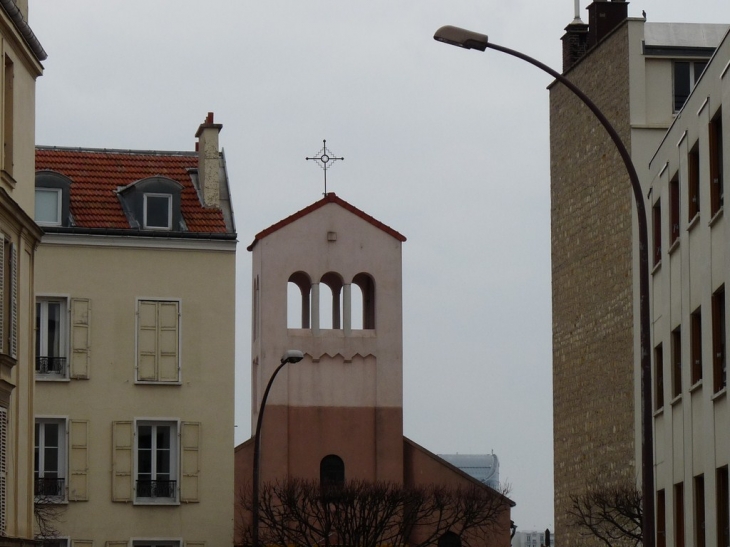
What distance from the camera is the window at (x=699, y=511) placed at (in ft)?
86.1

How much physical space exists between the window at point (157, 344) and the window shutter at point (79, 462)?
1.81m

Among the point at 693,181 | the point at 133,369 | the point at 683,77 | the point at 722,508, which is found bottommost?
the point at 722,508

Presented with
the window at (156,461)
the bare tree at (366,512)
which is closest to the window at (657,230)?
the window at (156,461)

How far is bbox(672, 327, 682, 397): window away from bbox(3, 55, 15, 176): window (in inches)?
444

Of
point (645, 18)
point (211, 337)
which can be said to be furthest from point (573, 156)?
point (211, 337)

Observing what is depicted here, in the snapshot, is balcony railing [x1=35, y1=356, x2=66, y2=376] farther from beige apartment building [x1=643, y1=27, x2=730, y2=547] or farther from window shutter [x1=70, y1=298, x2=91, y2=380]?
beige apartment building [x1=643, y1=27, x2=730, y2=547]

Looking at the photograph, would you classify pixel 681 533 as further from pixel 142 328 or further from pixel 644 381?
pixel 142 328

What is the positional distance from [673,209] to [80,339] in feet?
54.4

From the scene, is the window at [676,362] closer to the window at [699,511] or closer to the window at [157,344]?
the window at [699,511]

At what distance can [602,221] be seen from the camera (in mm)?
48281

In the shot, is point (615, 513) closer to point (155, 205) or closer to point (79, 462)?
point (79, 462)

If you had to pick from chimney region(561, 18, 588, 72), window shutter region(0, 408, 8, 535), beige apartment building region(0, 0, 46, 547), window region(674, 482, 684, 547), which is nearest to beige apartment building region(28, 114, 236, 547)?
beige apartment building region(0, 0, 46, 547)

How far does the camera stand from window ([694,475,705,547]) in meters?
26.2

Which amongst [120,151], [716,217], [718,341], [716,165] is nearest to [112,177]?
[120,151]
